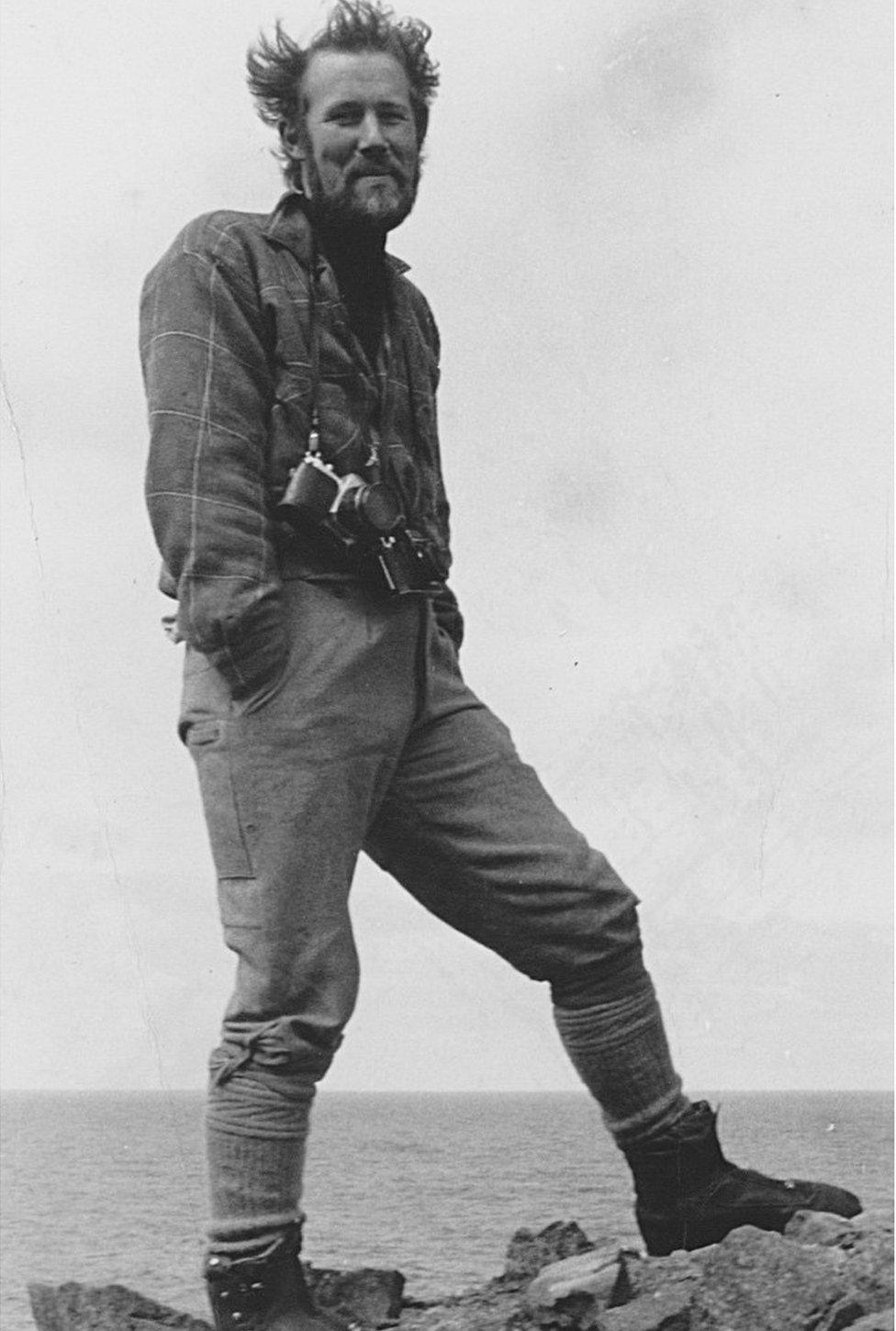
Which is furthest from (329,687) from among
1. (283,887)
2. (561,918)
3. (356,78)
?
(356,78)

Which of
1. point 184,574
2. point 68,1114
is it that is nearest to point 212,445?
point 184,574

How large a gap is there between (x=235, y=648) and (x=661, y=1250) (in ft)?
4.65

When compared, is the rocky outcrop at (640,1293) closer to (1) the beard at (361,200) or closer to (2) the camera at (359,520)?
(2) the camera at (359,520)

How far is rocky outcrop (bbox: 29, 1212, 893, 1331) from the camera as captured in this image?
333 cm

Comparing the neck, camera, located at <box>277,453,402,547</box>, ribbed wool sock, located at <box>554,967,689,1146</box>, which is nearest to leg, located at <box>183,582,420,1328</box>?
camera, located at <box>277,453,402,547</box>

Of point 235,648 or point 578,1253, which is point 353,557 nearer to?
point 235,648

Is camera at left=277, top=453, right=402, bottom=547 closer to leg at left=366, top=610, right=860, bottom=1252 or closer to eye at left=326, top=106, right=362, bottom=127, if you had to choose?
leg at left=366, top=610, right=860, bottom=1252

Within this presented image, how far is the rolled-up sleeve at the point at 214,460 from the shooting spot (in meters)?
3.26

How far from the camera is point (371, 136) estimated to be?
3.37 metres

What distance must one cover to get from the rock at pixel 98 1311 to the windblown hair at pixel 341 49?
2073 millimetres

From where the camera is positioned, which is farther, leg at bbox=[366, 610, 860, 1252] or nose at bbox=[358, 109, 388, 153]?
leg at bbox=[366, 610, 860, 1252]

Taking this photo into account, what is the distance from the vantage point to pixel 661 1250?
3666 mm

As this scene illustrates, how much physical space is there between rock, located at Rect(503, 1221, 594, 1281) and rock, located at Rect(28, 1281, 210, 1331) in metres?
0.63

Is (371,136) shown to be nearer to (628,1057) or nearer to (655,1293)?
(628,1057)
